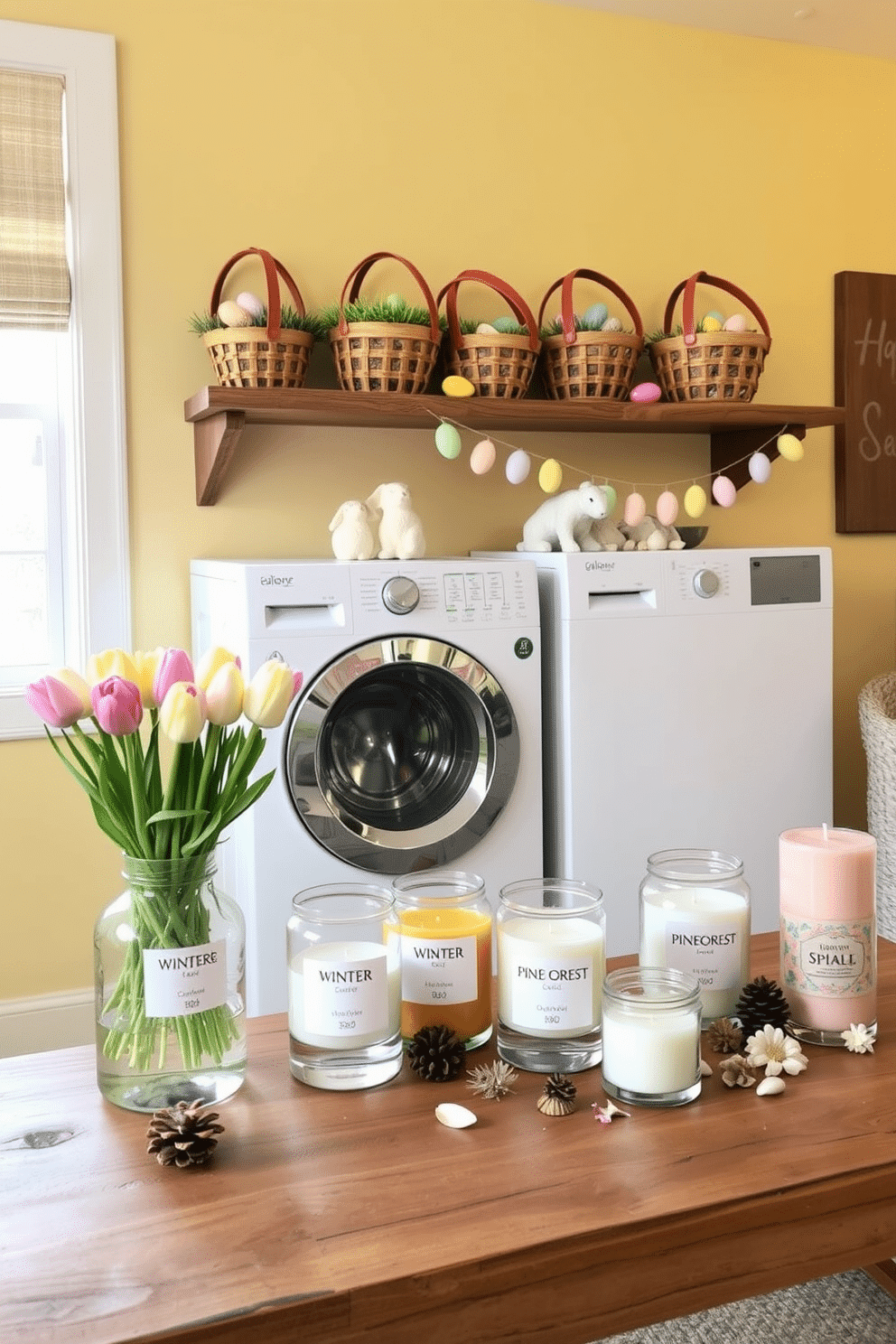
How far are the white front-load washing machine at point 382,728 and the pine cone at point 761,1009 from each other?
1.26 m

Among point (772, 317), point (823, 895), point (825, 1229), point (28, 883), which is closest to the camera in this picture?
point (825, 1229)

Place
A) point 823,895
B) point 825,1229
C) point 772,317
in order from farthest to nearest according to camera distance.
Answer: point 772,317 < point 823,895 < point 825,1229

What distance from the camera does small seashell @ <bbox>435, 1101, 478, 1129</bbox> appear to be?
110cm

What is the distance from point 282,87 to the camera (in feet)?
9.46

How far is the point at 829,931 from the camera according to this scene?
1258 millimetres

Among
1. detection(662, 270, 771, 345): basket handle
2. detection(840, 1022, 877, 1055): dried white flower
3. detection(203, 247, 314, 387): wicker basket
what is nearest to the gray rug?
detection(840, 1022, 877, 1055): dried white flower

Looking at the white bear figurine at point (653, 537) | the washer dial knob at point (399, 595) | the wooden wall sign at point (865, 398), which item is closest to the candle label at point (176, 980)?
the washer dial knob at point (399, 595)

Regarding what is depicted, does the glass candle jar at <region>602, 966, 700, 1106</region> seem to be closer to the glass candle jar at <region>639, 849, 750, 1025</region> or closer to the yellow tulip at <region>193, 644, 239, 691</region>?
the glass candle jar at <region>639, 849, 750, 1025</region>

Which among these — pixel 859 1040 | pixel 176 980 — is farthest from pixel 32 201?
pixel 859 1040

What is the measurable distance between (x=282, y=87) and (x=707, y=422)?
50.0 inches

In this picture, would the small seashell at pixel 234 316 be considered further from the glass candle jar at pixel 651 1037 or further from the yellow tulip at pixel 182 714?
the glass candle jar at pixel 651 1037

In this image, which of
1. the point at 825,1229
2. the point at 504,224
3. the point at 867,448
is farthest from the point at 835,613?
the point at 825,1229

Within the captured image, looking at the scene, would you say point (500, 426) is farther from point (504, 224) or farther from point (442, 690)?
point (442, 690)

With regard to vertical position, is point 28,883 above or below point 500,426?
below
